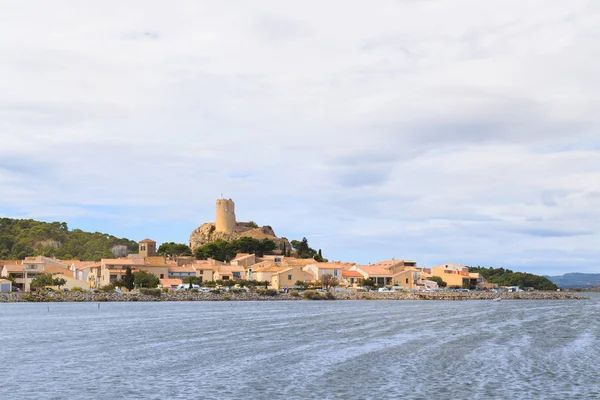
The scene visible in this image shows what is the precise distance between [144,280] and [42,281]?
677 inches

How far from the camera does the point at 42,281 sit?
121812 millimetres

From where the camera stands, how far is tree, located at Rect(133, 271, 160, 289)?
124625 mm

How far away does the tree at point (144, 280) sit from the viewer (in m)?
125

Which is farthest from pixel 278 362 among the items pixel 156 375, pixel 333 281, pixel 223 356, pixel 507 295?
pixel 507 295

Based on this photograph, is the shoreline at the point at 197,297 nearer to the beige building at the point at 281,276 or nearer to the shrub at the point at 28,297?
the shrub at the point at 28,297

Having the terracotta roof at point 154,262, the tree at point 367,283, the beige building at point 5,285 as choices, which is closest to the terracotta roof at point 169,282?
the terracotta roof at point 154,262

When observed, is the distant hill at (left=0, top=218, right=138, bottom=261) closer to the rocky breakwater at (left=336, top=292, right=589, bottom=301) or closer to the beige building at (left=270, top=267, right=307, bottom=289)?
the beige building at (left=270, top=267, right=307, bottom=289)

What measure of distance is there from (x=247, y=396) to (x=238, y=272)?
118m

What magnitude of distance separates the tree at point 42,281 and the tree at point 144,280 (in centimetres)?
1408

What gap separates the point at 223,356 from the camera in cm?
3634

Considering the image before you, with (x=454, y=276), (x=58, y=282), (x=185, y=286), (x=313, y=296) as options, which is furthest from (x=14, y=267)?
(x=454, y=276)

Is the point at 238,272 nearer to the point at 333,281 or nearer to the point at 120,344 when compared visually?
the point at 333,281

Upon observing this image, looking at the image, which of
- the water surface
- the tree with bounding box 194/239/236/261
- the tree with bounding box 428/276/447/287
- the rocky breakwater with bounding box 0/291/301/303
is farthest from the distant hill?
the water surface

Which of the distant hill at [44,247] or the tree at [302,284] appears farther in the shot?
the distant hill at [44,247]
